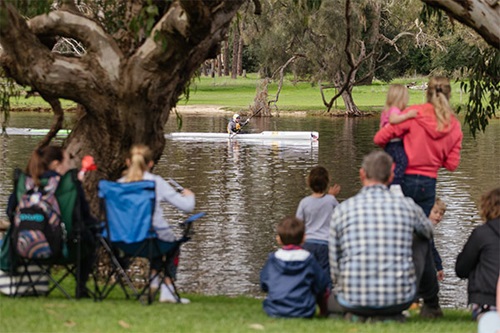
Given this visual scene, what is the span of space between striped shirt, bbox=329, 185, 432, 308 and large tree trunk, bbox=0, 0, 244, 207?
8.26 ft

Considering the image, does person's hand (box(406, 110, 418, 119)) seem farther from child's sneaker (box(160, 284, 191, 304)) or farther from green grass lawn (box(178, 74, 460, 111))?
green grass lawn (box(178, 74, 460, 111))

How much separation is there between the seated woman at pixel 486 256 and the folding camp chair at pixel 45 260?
7.98ft

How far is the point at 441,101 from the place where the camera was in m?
7.47

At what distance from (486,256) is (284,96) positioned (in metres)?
54.1

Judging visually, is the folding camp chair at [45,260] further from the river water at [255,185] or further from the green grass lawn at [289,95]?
the green grass lawn at [289,95]

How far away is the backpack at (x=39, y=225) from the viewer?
6.92m

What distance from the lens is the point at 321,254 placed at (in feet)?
26.8

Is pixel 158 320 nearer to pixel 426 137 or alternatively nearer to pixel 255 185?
pixel 426 137

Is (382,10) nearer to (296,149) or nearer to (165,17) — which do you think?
(296,149)

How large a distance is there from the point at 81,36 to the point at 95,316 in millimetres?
3267

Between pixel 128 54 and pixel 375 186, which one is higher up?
pixel 128 54

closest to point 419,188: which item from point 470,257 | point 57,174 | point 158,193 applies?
point 470,257

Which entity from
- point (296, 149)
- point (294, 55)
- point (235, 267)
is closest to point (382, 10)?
point (294, 55)

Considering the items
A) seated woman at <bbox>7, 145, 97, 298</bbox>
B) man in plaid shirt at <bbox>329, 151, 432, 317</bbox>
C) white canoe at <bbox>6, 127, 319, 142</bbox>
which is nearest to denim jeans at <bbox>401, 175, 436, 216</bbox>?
man in plaid shirt at <bbox>329, 151, 432, 317</bbox>
